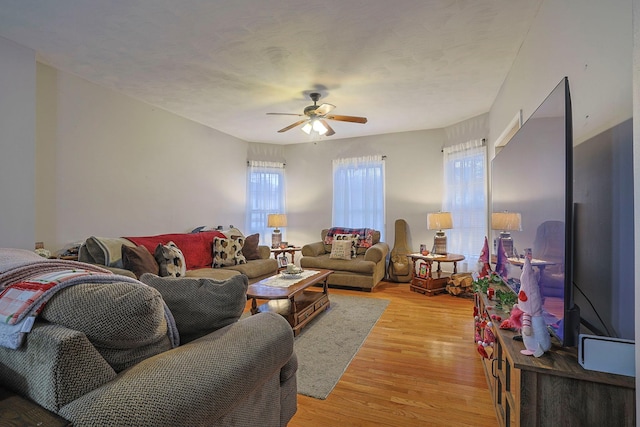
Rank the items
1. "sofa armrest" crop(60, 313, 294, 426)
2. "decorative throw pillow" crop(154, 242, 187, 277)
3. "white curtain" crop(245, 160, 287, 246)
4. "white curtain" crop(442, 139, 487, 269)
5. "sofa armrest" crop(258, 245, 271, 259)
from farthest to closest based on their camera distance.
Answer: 1. "white curtain" crop(245, 160, 287, 246)
2. "sofa armrest" crop(258, 245, 271, 259)
3. "white curtain" crop(442, 139, 487, 269)
4. "decorative throw pillow" crop(154, 242, 187, 277)
5. "sofa armrest" crop(60, 313, 294, 426)

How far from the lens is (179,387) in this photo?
0.79 m

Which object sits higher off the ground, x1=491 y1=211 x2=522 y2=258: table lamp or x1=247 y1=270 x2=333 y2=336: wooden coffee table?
x1=491 y1=211 x2=522 y2=258: table lamp

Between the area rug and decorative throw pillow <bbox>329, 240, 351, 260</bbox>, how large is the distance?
2.96 feet

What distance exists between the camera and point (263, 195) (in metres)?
5.71

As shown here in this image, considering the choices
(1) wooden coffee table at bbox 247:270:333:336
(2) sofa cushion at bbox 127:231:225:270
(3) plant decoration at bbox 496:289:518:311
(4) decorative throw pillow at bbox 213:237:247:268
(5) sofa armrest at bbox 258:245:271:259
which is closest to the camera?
(3) plant decoration at bbox 496:289:518:311

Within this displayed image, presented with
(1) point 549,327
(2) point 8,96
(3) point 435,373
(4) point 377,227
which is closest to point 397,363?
(3) point 435,373

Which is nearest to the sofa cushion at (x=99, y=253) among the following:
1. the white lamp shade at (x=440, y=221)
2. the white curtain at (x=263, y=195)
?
the white curtain at (x=263, y=195)

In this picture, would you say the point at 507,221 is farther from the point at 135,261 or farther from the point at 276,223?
the point at 276,223

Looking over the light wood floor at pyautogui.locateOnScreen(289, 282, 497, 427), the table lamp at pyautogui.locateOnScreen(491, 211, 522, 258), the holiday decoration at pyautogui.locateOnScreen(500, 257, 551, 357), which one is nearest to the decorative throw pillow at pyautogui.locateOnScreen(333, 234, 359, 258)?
the light wood floor at pyautogui.locateOnScreen(289, 282, 497, 427)

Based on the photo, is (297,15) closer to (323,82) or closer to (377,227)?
(323,82)

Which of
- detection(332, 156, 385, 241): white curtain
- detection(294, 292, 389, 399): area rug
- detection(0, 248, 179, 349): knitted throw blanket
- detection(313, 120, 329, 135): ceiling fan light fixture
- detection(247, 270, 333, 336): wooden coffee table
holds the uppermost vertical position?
detection(313, 120, 329, 135): ceiling fan light fixture

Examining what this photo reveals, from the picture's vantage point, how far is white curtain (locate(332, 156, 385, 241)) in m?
5.25

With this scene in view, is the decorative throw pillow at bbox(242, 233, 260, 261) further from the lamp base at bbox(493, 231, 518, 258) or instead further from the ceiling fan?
the lamp base at bbox(493, 231, 518, 258)

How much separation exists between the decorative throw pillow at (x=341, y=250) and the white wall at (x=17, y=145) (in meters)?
3.48
